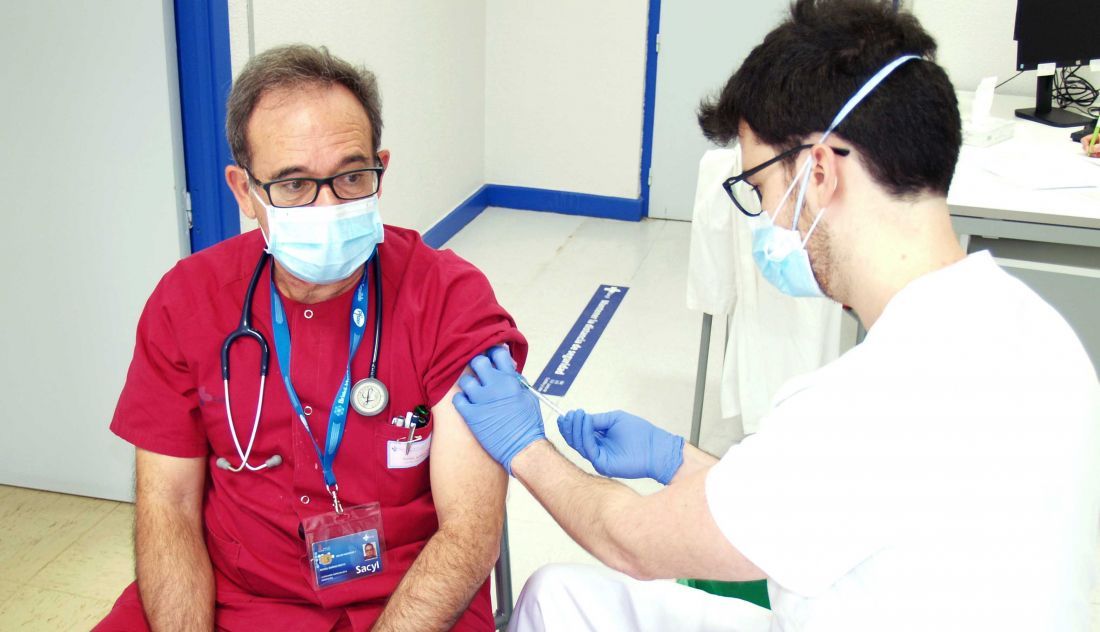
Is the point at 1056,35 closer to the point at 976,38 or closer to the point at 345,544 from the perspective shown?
the point at 976,38

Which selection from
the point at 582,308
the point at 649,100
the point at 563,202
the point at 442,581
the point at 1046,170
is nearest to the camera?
the point at 442,581

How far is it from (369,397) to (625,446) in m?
0.38

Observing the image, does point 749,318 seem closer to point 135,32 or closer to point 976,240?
point 976,240

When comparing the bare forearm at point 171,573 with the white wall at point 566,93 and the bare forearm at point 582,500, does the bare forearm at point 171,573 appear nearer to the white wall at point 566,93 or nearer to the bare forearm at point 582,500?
the bare forearm at point 582,500

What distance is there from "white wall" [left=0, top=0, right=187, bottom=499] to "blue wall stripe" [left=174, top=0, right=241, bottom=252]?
33 millimetres

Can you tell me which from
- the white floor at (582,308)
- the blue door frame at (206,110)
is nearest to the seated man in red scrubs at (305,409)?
the blue door frame at (206,110)

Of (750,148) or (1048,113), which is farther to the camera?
(1048,113)

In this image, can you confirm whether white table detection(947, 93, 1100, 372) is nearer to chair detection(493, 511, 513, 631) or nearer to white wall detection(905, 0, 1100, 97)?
white wall detection(905, 0, 1100, 97)

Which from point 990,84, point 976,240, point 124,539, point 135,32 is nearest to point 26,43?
point 135,32

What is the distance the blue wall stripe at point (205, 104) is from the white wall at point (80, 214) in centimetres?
3

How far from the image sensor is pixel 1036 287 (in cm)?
248

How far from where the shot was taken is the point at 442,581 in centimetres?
138

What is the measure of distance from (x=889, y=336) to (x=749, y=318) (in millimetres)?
1412

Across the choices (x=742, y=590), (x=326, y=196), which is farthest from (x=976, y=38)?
(x=326, y=196)
